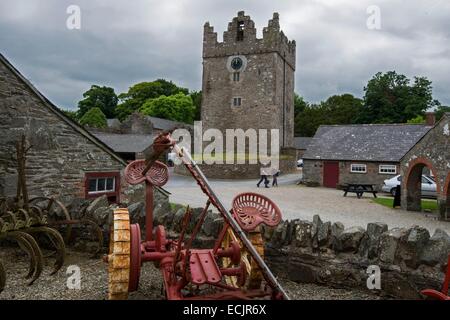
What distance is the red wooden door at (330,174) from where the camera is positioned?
27812 millimetres

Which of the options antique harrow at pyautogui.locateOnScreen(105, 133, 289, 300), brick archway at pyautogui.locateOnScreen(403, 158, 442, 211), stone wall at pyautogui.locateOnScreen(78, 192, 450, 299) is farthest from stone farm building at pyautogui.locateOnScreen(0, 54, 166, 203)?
brick archway at pyautogui.locateOnScreen(403, 158, 442, 211)

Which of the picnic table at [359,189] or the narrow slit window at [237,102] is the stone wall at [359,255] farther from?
the narrow slit window at [237,102]

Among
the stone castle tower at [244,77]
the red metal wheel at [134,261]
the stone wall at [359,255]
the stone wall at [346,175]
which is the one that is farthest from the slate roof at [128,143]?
the red metal wheel at [134,261]

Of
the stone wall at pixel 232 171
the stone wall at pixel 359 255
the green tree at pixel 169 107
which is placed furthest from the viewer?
the green tree at pixel 169 107

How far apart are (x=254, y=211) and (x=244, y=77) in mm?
36645

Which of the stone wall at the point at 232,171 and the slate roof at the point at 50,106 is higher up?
the slate roof at the point at 50,106

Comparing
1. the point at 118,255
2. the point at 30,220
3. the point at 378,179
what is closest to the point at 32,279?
the point at 30,220

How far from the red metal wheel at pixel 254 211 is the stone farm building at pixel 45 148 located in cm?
532

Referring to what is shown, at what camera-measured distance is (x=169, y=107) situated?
220ft

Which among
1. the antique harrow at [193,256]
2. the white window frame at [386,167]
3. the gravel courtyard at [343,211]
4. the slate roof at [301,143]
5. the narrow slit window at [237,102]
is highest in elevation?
the narrow slit window at [237,102]

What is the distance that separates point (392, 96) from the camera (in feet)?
178
